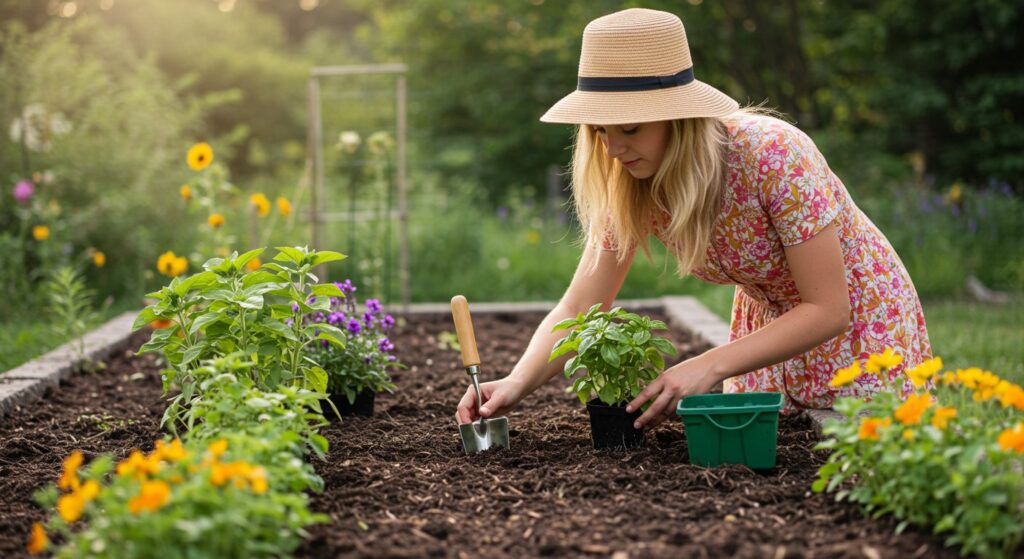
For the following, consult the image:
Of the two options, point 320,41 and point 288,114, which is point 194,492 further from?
point 320,41

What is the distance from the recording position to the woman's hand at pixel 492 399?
256cm

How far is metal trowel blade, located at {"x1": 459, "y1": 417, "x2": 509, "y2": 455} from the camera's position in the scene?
2605 millimetres

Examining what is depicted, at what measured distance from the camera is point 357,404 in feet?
10.4

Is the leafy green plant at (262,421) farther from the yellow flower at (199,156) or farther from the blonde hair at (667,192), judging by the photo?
the yellow flower at (199,156)

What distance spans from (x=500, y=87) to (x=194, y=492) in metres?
10.4

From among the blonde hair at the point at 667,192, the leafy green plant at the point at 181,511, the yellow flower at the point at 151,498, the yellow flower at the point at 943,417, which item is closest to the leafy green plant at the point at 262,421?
the leafy green plant at the point at 181,511

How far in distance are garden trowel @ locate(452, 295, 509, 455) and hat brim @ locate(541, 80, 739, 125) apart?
556mm

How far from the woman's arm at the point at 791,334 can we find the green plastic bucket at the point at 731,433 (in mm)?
50

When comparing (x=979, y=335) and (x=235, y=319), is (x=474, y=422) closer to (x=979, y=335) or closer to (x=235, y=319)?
(x=235, y=319)

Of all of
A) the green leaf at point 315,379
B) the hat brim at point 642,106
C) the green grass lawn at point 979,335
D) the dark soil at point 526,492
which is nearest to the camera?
the dark soil at point 526,492

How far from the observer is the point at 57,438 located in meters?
2.95

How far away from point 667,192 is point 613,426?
596mm

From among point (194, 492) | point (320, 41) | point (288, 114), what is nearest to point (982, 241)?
point (194, 492)

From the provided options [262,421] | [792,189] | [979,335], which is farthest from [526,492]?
[979,335]
